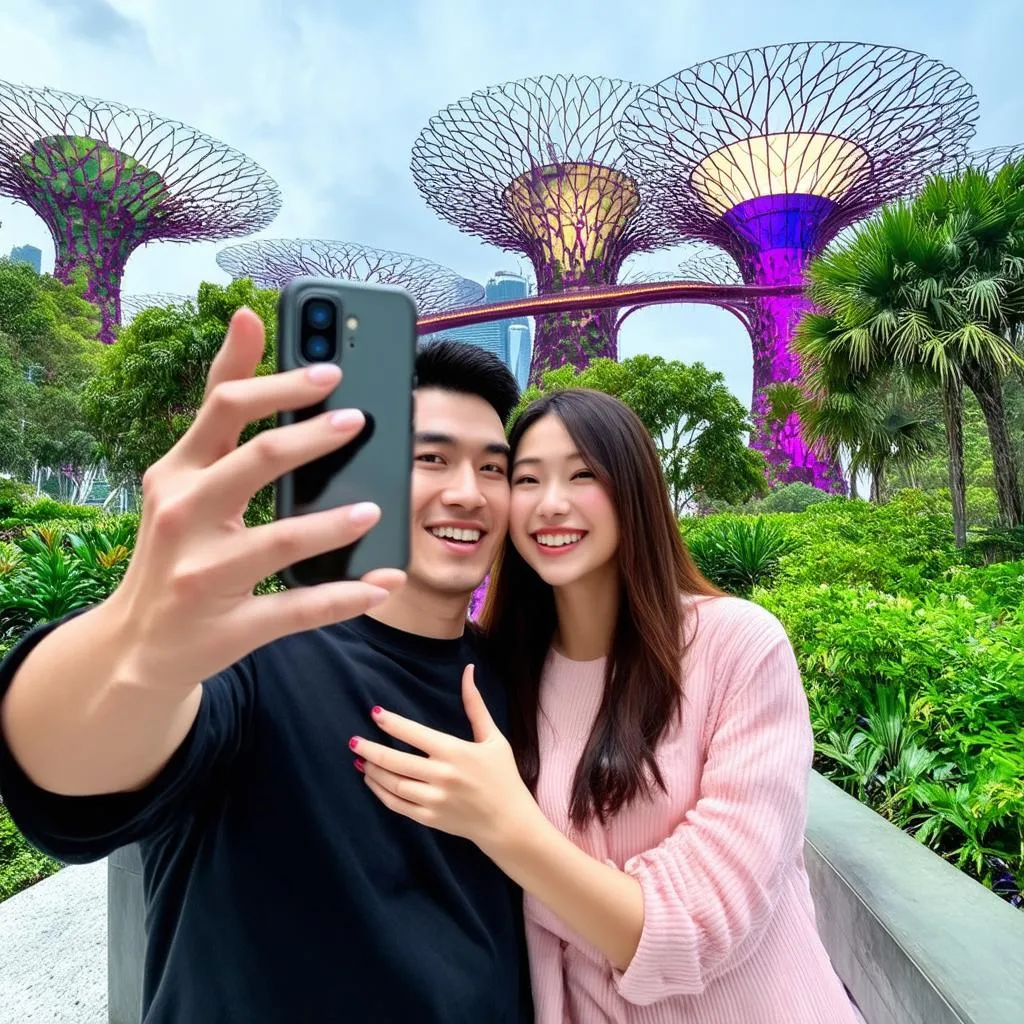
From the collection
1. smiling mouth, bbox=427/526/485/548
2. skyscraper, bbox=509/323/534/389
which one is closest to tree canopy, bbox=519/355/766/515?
smiling mouth, bbox=427/526/485/548

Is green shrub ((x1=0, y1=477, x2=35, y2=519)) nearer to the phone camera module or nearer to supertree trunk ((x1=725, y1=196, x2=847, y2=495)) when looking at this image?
the phone camera module

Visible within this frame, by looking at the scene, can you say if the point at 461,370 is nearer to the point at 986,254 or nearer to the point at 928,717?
the point at 928,717

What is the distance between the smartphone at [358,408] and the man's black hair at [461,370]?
75 centimetres

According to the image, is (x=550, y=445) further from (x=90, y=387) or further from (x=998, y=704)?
(x=90, y=387)

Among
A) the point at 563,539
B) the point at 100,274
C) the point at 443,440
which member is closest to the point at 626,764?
the point at 563,539

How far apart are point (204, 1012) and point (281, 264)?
46403 millimetres

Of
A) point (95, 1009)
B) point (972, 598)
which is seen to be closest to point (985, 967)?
point (95, 1009)

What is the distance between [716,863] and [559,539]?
691 mm

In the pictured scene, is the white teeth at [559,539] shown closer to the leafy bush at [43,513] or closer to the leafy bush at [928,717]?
the leafy bush at [928,717]

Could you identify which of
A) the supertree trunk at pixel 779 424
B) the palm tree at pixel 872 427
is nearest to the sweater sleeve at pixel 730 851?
the palm tree at pixel 872 427

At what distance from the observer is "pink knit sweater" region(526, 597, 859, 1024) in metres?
1.12

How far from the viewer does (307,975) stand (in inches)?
38.2

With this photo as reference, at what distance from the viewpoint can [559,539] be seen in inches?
59.2

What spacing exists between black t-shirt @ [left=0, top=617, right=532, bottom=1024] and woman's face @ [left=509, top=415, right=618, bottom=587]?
0.53 metres
